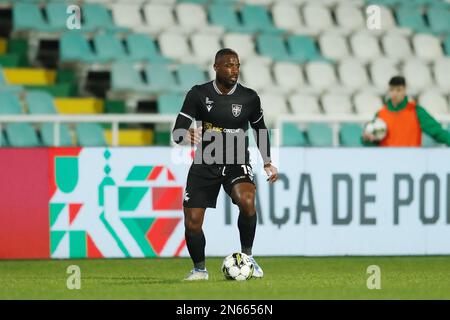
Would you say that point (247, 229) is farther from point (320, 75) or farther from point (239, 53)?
point (320, 75)

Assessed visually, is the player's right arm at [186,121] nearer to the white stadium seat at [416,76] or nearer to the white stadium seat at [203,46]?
the white stadium seat at [203,46]

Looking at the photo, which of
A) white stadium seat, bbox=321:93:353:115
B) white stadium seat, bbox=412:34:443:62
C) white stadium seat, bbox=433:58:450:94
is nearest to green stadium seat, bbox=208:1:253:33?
white stadium seat, bbox=321:93:353:115

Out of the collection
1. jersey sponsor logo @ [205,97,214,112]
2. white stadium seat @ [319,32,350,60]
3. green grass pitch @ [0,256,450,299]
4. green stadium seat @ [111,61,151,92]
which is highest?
white stadium seat @ [319,32,350,60]

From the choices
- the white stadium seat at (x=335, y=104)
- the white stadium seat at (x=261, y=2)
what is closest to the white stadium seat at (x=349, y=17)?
the white stadium seat at (x=261, y=2)

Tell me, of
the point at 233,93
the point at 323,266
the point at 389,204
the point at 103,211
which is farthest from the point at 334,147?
the point at 233,93

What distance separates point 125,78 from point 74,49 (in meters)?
0.81

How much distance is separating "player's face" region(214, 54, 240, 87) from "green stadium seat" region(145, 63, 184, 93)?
6.81m

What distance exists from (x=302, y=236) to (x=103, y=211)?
2121 mm

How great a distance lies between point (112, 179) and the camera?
12938 millimetres

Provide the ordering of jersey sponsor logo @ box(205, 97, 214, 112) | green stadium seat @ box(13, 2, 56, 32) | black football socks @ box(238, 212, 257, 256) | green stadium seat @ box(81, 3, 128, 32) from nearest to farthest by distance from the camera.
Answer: jersey sponsor logo @ box(205, 97, 214, 112) → black football socks @ box(238, 212, 257, 256) → green stadium seat @ box(13, 2, 56, 32) → green stadium seat @ box(81, 3, 128, 32)

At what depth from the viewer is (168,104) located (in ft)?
53.5

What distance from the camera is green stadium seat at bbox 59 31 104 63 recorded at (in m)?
16.6

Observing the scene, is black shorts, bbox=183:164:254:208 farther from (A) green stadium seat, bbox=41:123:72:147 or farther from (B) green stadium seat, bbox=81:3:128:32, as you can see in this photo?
(B) green stadium seat, bbox=81:3:128:32

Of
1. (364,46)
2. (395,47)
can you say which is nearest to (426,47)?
(395,47)
